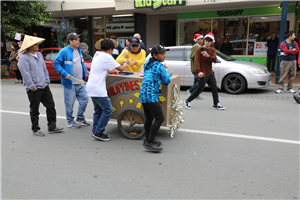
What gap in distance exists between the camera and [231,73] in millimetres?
9258

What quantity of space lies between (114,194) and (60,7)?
1620 centimetres

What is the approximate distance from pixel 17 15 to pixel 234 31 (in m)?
11.3

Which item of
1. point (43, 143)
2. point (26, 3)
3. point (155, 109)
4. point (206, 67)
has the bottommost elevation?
point (43, 143)

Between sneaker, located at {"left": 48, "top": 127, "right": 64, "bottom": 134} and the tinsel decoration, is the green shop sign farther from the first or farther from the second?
sneaker, located at {"left": 48, "top": 127, "right": 64, "bottom": 134}

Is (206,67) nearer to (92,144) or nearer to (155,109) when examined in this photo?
(155,109)

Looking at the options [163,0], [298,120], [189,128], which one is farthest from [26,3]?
[298,120]

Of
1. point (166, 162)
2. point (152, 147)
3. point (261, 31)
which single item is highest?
point (261, 31)

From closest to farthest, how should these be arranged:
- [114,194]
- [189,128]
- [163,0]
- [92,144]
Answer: [114,194]
[92,144]
[189,128]
[163,0]

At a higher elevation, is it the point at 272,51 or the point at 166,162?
the point at 272,51

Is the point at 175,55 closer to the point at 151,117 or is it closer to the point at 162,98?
the point at 162,98

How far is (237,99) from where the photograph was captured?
8.39 m

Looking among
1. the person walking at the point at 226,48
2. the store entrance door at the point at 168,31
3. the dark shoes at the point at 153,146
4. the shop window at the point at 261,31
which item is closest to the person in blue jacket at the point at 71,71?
the dark shoes at the point at 153,146

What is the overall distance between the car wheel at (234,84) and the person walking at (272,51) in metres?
5.82

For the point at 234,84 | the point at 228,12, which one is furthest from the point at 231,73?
the point at 228,12
